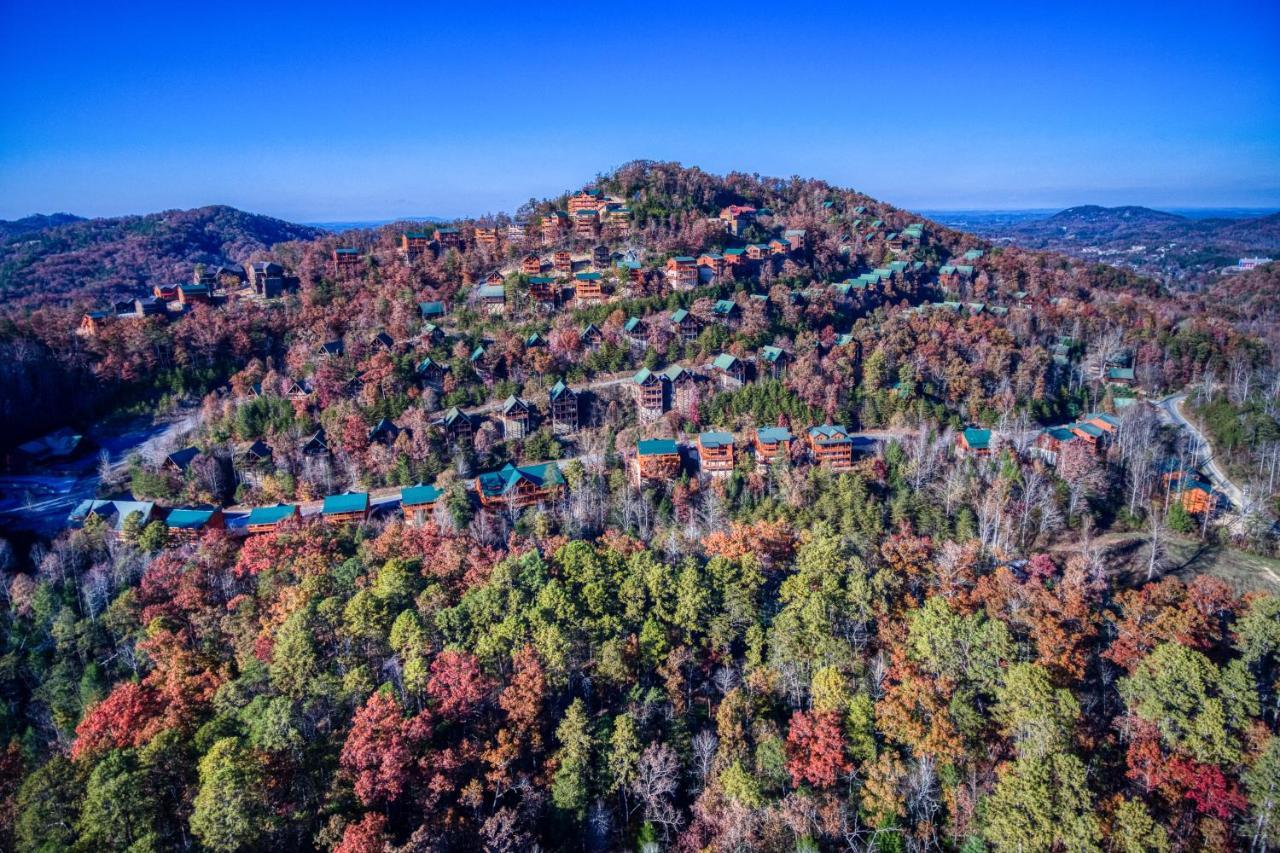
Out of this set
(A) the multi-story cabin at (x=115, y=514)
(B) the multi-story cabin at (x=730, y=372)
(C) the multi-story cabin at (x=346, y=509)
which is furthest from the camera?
(B) the multi-story cabin at (x=730, y=372)

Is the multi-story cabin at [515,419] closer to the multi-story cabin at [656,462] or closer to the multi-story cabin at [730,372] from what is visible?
the multi-story cabin at [656,462]

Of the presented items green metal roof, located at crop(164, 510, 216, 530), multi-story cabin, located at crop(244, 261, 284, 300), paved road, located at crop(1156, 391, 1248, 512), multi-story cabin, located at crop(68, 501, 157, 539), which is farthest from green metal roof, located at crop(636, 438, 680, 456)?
multi-story cabin, located at crop(244, 261, 284, 300)

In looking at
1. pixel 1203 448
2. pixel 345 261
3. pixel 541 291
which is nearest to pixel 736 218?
pixel 541 291

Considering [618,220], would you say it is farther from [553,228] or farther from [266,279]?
[266,279]

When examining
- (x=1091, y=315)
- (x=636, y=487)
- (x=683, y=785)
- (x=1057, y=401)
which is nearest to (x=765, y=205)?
(x=1091, y=315)

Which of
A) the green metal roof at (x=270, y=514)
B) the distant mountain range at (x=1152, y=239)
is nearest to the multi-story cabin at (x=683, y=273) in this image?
the green metal roof at (x=270, y=514)

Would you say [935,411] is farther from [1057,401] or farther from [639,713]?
[639,713]

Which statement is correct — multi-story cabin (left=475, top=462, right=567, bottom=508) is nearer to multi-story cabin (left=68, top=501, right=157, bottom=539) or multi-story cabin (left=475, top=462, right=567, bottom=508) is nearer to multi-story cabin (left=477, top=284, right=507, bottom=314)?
multi-story cabin (left=68, top=501, right=157, bottom=539)
